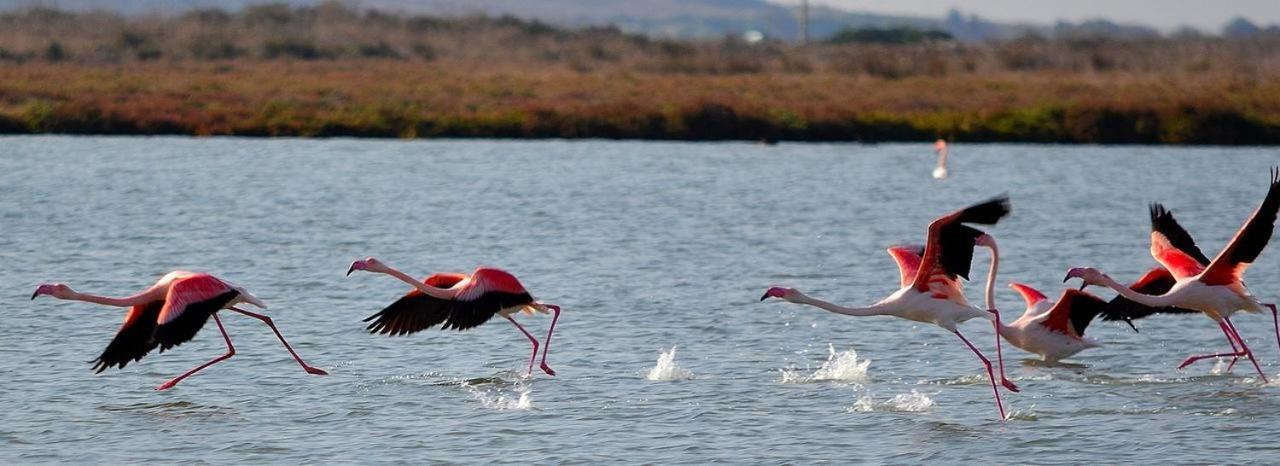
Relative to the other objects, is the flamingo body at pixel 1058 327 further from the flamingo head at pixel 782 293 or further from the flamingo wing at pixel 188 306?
the flamingo wing at pixel 188 306

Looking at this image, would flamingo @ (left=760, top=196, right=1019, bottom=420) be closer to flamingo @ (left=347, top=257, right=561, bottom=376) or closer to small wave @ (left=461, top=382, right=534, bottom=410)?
small wave @ (left=461, top=382, right=534, bottom=410)

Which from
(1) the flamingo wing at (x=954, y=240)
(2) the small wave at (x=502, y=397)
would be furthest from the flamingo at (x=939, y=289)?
(2) the small wave at (x=502, y=397)

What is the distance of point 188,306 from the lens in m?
10.3

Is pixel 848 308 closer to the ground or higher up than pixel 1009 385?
higher up

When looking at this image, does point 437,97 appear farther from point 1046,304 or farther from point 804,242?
point 1046,304

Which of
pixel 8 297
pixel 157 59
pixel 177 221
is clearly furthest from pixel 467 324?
pixel 157 59

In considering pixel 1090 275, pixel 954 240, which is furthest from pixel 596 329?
pixel 1090 275

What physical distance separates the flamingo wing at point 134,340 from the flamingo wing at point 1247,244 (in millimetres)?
6259

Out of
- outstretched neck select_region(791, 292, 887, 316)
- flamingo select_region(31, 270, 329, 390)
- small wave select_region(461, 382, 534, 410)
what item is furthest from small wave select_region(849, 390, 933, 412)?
flamingo select_region(31, 270, 329, 390)

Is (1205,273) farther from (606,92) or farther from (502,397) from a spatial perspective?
(606,92)

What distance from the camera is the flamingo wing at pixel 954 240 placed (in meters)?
9.64

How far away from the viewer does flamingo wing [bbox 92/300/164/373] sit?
1012 cm

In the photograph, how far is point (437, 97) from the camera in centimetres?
3694

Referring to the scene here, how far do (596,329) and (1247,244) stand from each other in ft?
15.9
